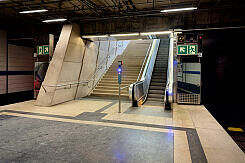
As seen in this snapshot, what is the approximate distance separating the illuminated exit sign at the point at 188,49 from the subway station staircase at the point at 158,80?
217 centimetres

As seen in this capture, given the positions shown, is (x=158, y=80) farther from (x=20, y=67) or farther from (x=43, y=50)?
(x=20, y=67)

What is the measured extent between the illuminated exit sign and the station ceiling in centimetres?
96

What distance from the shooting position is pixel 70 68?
845 cm

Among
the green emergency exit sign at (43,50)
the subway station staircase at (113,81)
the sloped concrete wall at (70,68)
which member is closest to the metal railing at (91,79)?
the sloped concrete wall at (70,68)

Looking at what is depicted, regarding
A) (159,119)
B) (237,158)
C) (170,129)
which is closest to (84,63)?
(159,119)

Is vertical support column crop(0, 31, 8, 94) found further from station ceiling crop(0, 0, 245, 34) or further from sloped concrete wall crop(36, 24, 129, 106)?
sloped concrete wall crop(36, 24, 129, 106)

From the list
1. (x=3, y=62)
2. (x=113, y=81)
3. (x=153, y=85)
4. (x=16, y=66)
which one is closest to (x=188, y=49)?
(x=153, y=85)

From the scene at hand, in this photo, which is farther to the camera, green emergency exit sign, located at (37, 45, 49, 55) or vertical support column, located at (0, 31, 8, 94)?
vertical support column, located at (0, 31, 8, 94)

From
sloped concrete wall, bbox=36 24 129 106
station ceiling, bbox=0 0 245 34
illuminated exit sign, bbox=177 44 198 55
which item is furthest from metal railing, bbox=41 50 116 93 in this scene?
illuminated exit sign, bbox=177 44 198 55

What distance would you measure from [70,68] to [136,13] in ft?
14.6

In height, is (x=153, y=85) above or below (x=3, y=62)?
below

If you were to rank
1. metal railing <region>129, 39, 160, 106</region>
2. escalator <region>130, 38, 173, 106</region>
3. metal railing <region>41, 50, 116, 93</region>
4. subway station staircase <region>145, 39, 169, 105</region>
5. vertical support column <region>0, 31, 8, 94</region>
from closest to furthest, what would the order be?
metal railing <region>129, 39, 160, 106</region>, escalator <region>130, 38, 173, 106</region>, metal railing <region>41, 50, 116, 93</region>, subway station staircase <region>145, 39, 169, 105</region>, vertical support column <region>0, 31, 8, 94</region>

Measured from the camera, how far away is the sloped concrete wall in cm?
754

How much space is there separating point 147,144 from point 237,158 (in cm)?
176
